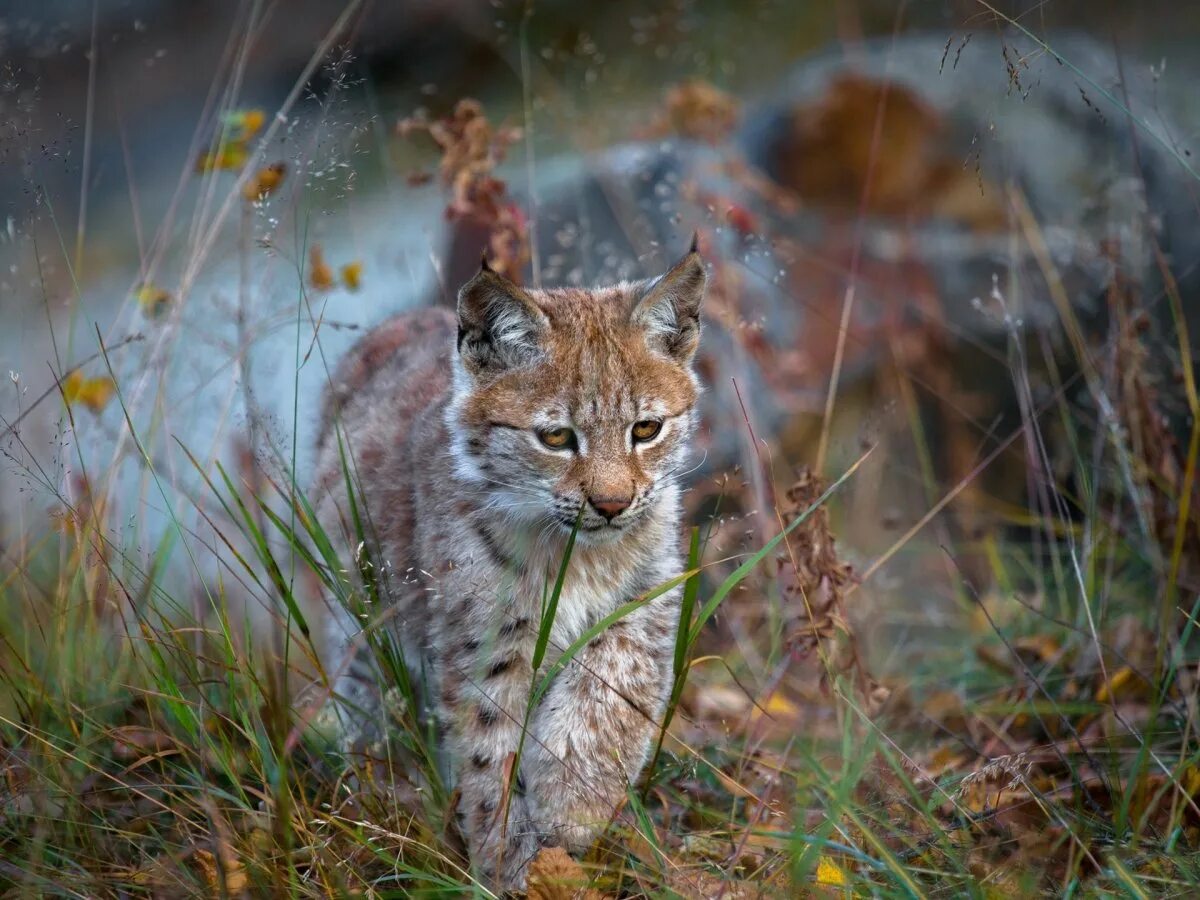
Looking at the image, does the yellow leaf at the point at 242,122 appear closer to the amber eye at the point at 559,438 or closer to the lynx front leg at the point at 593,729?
the amber eye at the point at 559,438

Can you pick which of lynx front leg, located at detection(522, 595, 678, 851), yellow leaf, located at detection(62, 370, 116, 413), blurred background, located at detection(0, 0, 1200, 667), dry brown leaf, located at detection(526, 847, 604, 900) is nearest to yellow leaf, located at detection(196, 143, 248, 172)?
blurred background, located at detection(0, 0, 1200, 667)

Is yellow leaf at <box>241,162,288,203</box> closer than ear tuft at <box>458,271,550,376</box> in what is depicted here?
No

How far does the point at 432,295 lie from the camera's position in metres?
7.39

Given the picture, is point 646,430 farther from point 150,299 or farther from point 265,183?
point 150,299

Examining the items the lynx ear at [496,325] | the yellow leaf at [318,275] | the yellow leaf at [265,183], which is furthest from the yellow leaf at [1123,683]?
the yellow leaf at [265,183]

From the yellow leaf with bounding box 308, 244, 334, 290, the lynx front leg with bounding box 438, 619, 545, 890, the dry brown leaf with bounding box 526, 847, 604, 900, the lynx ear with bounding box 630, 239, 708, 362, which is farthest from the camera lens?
the yellow leaf with bounding box 308, 244, 334, 290

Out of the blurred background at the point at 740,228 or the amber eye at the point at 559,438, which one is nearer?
the amber eye at the point at 559,438

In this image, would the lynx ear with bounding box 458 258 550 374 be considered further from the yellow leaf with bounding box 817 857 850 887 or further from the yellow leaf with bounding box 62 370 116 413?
the yellow leaf with bounding box 817 857 850 887

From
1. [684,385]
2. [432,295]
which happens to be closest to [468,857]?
[684,385]

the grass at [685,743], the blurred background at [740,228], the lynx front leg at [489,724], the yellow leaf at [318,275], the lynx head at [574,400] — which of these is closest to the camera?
the grass at [685,743]

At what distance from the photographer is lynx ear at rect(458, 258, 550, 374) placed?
11.6 ft

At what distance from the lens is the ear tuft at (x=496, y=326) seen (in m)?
3.54

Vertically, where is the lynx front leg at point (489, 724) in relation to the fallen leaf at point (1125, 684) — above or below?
above

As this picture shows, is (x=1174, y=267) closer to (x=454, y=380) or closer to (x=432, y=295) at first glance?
(x=432, y=295)
